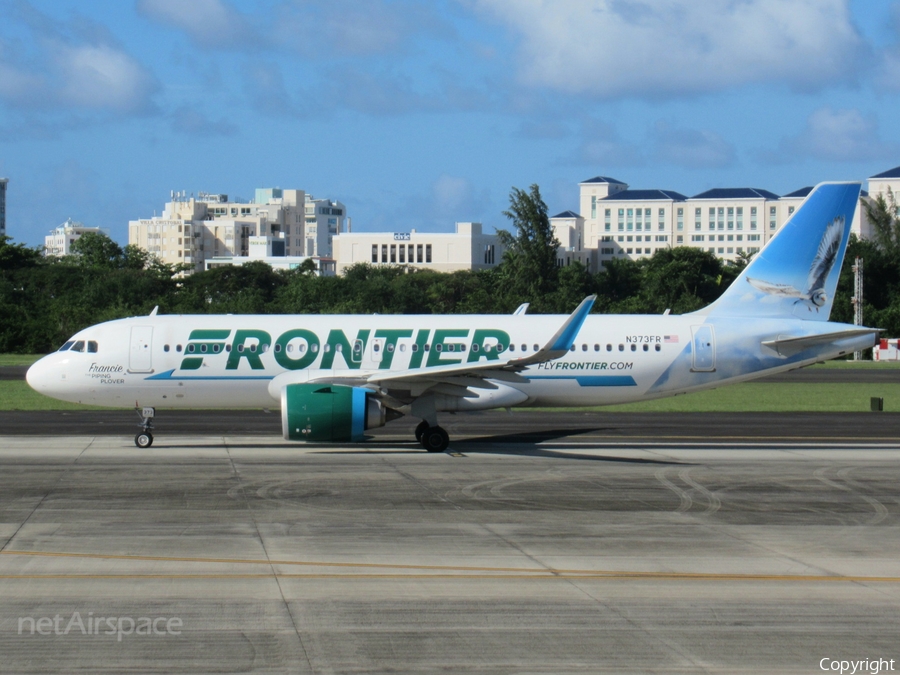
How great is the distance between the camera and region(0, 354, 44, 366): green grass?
7650 cm

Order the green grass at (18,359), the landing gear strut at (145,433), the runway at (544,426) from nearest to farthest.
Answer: the landing gear strut at (145,433) < the runway at (544,426) < the green grass at (18,359)

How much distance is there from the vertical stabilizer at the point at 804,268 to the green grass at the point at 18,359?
2329 inches

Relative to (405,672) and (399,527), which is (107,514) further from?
(405,672)

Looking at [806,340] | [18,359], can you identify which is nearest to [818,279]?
[806,340]

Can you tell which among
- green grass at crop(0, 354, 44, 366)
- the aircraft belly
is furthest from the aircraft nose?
green grass at crop(0, 354, 44, 366)

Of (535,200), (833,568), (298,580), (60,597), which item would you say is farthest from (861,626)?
(535,200)

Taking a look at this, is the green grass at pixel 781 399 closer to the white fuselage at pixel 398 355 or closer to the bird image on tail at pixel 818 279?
the bird image on tail at pixel 818 279

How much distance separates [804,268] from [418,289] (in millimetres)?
99654

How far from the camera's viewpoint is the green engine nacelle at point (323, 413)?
2555cm

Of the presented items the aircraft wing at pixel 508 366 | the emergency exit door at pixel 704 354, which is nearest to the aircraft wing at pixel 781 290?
the emergency exit door at pixel 704 354

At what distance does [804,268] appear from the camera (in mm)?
30594

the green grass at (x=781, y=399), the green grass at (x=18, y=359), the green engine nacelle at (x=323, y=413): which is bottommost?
the green grass at (x=781, y=399)

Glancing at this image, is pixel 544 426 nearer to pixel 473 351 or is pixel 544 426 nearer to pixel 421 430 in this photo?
pixel 473 351

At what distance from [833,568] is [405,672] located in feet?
23.4
